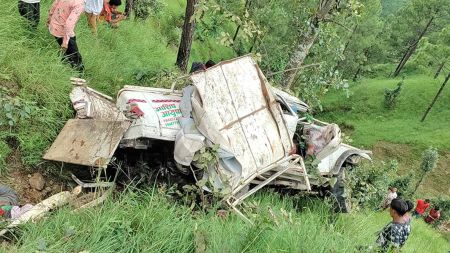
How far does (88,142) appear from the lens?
5023 millimetres

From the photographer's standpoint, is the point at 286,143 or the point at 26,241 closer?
the point at 26,241

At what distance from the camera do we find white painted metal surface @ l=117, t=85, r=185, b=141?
5.07 meters

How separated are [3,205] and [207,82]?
2.60 metres

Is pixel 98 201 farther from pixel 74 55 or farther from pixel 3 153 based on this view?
pixel 74 55

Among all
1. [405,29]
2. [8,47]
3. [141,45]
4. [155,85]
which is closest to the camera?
[8,47]

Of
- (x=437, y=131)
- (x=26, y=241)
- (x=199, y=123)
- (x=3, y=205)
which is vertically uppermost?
(x=199, y=123)

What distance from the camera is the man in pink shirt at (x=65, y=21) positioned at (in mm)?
5852

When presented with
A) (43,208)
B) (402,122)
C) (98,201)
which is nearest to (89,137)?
(98,201)

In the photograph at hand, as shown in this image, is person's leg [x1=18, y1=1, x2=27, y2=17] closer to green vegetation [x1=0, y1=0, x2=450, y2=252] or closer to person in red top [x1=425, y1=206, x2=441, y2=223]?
green vegetation [x1=0, y1=0, x2=450, y2=252]

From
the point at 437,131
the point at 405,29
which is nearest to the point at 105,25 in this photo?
the point at 437,131

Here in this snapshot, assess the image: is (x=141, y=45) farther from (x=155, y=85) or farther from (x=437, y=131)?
(x=437, y=131)

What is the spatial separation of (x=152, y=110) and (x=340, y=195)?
2.98 m

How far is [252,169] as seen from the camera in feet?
17.3

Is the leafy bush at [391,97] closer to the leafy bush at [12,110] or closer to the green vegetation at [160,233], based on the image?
the green vegetation at [160,233]
